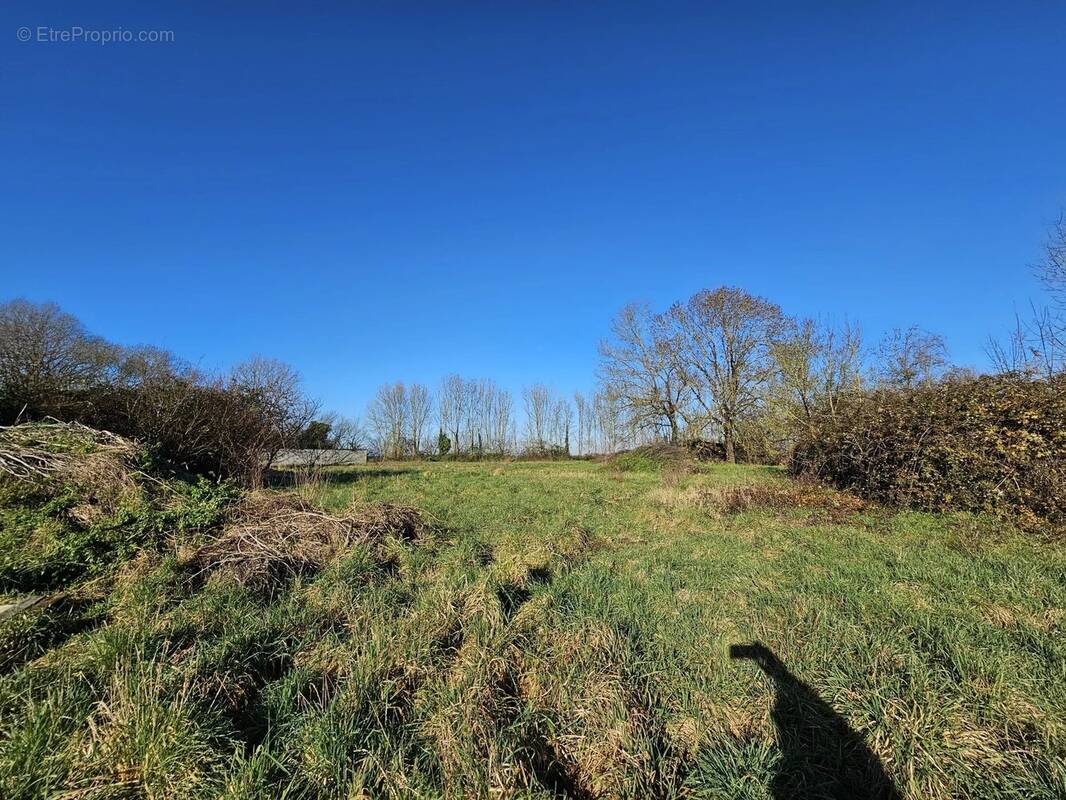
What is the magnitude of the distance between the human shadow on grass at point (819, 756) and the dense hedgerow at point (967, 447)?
7.53 m

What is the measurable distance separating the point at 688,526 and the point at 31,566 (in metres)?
8.66

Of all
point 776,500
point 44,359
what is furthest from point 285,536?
point 44,359

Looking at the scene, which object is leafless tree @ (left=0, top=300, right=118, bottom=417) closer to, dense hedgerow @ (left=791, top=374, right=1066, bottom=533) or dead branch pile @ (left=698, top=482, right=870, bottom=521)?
dead branch pile @ (left=698, top=482, right=870, bottom=521)

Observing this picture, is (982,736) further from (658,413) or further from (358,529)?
(658,413)

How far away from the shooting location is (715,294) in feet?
102

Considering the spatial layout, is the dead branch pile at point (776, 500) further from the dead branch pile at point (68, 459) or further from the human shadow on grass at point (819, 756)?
the dead branch pile at point (68, 459)

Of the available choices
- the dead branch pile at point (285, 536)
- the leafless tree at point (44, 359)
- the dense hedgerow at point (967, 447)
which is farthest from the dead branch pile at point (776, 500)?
the leafless tree at point (44, 359)

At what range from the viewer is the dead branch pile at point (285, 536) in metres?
5.37

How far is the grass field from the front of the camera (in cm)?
243

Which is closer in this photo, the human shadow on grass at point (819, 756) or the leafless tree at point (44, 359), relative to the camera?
the human shadow on grass at point (819, 756)

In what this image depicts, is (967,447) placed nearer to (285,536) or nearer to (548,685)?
(548,685)

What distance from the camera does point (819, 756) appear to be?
2656 millimetres

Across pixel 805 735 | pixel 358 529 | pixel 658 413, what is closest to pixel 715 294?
pixel 658 413

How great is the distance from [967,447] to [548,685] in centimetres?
942
